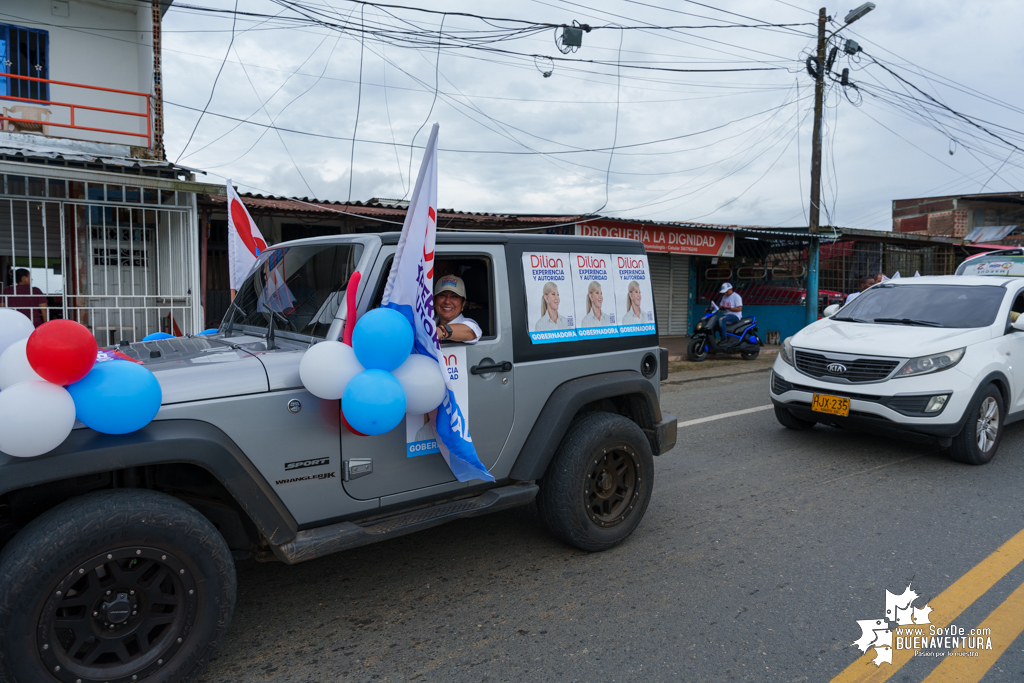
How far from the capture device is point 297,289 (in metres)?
3.42

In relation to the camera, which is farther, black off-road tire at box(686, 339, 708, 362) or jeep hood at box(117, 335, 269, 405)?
black off-road tire at box(686, 339, 708, 362)

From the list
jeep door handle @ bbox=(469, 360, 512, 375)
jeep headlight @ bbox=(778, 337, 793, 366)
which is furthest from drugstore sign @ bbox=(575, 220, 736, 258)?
jeep door handle @ bbox=(469, 360, 512, 375)

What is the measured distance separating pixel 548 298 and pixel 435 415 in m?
1.00

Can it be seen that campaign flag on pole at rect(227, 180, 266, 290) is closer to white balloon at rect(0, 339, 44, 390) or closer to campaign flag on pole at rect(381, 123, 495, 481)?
campaign flag on pole at rect(381, 123, 495, 481)

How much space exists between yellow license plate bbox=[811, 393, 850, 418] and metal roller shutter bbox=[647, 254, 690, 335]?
11.6 metres

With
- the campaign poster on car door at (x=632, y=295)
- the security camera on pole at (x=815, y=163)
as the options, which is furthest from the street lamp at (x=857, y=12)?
the campaign poster on car door at (x=632, y=295)

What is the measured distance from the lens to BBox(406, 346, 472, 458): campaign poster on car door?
313 centimetres

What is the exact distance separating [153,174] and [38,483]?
9082 mm

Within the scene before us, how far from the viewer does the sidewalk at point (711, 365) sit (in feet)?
37.6

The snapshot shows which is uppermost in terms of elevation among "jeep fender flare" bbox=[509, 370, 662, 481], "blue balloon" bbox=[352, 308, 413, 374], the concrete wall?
the concrete wall

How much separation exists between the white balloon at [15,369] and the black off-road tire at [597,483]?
2494 mm

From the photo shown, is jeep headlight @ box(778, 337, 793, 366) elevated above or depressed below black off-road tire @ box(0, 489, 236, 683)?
above

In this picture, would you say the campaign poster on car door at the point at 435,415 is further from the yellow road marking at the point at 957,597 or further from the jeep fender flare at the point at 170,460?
the yellow road marking at the point at 957,597

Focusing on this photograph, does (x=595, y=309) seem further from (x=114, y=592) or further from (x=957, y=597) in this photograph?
(x=114, y=592)
